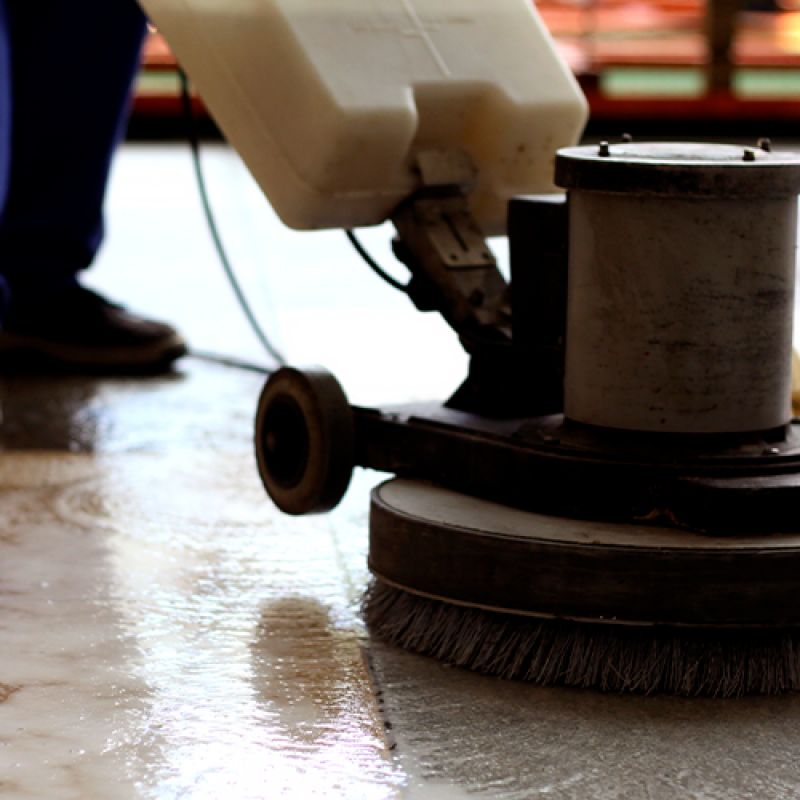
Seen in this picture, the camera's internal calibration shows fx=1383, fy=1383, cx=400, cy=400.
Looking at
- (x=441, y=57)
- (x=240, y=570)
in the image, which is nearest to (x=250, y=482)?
(x=240, y=570)

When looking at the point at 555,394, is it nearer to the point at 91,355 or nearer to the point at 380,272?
the point at 380,272

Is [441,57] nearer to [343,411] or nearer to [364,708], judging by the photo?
[343,411]

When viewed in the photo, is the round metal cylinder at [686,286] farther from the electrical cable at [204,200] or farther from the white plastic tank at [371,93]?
the electrical cable at [204,200]

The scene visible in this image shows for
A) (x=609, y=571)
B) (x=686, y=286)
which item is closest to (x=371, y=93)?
(x=686, y=286)

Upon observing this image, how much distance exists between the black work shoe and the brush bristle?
1.32 meters

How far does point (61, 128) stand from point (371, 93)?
122 centimetres

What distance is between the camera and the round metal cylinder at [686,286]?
1110 mm

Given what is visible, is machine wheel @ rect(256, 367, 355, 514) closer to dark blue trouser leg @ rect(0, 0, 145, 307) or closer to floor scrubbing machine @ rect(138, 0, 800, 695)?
floor scrubbing machine @ rect(138, 0, 800, 695)

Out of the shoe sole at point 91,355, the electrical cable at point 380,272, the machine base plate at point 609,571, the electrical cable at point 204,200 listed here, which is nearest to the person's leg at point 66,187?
the shoe sole at point 91,355

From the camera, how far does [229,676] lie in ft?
3.86

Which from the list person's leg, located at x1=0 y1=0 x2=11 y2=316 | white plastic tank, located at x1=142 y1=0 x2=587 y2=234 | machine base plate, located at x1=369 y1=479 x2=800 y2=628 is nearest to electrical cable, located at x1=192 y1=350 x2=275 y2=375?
person's leg, located at x1=0 y1=0 x2=11 y2=316

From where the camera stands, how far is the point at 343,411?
1.36 meters

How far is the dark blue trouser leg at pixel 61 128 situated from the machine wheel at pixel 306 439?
115cm

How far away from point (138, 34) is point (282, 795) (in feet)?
5.71
